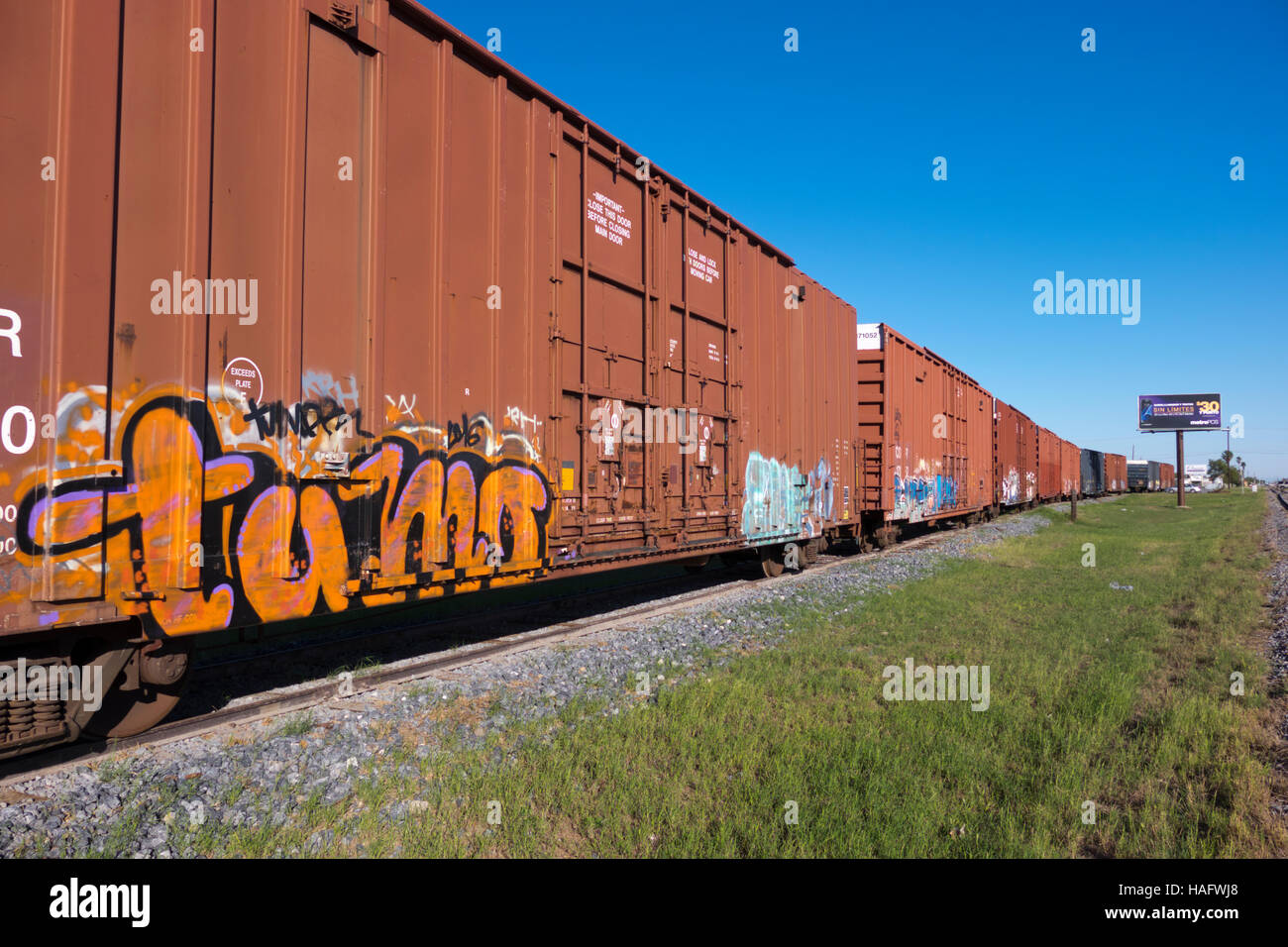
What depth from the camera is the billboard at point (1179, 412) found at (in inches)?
2532

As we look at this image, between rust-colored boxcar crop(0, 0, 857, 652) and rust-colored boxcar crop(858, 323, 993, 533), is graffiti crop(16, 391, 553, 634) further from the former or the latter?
rust-colored boxcar crop(858, 323, 993, 533)

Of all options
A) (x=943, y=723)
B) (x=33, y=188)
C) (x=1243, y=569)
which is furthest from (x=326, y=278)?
(x=1243, y=569)

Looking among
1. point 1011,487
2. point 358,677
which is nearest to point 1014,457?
point 1011,487

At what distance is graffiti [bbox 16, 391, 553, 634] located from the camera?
12.9 feet

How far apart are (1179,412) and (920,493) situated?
205 ft

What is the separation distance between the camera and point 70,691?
158 inches

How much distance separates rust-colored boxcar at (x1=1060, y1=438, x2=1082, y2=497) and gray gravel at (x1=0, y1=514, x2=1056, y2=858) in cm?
4603

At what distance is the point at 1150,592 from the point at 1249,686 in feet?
18.1

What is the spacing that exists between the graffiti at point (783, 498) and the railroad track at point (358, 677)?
3.54ft

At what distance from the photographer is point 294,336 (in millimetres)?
4797

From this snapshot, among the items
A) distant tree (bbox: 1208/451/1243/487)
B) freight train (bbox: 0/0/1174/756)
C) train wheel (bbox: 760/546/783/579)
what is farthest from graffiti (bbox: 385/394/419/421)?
distant tree (bbox: 1208/451/1243/487)

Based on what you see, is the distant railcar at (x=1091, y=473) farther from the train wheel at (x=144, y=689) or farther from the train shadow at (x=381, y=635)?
the train wheel at (x=144, y=689)

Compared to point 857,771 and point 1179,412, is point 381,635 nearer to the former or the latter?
A: point 857,771
